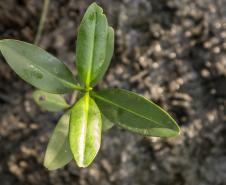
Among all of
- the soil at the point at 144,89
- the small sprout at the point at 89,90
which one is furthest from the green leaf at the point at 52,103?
the soil at the point at 144,89

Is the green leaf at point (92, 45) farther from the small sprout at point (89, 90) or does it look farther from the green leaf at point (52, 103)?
the green leaf at point (52, 103)

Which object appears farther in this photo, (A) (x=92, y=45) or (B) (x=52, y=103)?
(B) (x=52, y=103)

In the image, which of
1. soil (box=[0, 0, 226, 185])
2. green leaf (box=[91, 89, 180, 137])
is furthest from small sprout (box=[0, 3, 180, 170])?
soil (box=[0, 0, 226, 185])

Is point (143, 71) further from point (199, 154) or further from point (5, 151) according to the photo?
point (5, 151)

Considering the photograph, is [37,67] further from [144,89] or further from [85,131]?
[144,89]

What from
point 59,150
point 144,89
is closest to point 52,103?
point 59,150
